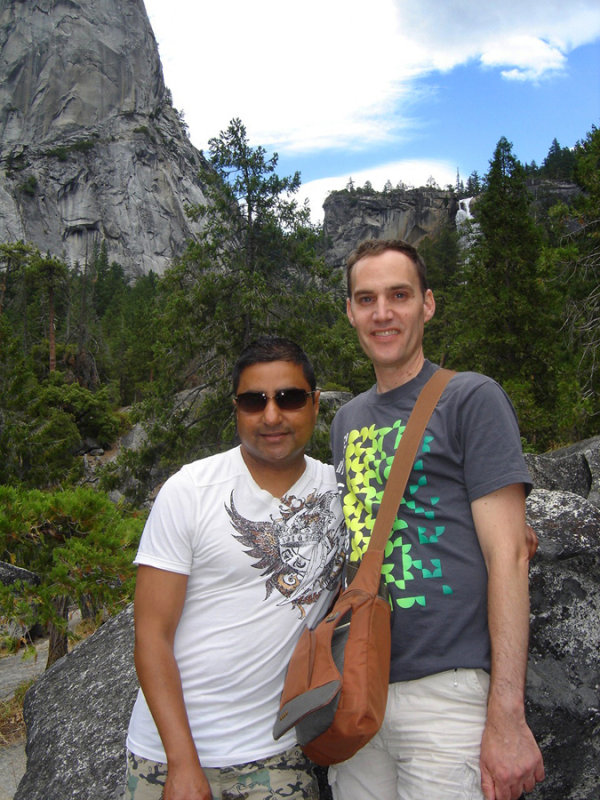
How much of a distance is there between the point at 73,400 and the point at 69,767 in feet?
102

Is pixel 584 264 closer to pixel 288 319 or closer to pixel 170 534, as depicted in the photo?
pixel 288 319

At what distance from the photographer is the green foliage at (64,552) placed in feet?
12.9

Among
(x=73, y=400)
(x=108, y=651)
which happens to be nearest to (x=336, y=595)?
(x=108, y=651)

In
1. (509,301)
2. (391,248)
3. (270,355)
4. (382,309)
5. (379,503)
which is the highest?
(509,301)

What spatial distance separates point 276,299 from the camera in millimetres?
15500

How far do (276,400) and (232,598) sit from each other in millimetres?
662

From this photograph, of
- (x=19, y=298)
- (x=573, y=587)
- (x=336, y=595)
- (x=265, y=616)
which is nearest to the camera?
(x=265, y=616)

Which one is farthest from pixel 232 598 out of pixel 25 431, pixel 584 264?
pixel 25 431

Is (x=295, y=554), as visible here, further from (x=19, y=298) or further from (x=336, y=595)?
(x=19, y=298)

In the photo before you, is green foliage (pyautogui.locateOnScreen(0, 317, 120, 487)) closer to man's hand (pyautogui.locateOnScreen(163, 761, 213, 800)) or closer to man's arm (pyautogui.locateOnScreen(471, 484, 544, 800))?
man's hand (pyautogui.locateOnScreen(163, 761, 213, 800))

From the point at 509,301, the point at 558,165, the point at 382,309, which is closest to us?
the point at 382,309

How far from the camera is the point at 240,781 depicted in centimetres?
Answer: 183

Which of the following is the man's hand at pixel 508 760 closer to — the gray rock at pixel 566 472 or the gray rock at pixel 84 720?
the gray rock at pixel 84 720

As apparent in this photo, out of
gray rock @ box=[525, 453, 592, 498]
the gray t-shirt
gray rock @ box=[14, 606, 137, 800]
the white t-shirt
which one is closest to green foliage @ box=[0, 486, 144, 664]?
gray rock @ box=[14, 606, 137, 800]
